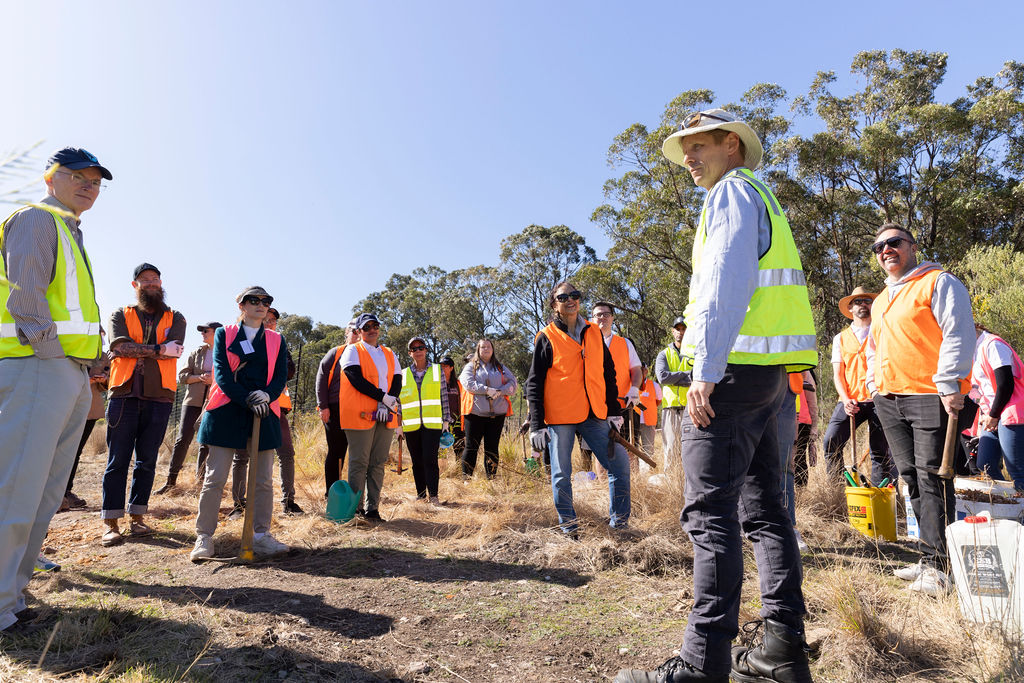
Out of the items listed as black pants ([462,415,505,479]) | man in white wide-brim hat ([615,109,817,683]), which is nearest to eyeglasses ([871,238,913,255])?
man in white wide-brim hat ([615,109,817,683])

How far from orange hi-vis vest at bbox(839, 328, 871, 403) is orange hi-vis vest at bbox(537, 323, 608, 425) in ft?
8.17

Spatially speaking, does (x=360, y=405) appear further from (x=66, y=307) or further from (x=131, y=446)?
(x=66, y=307)

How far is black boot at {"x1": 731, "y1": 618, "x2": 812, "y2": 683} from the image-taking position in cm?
215

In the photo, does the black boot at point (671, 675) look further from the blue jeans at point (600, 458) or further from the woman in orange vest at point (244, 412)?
the woman in orange vest at point (244, 412)

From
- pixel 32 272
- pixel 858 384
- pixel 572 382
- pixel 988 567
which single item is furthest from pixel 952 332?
pixel 32 272

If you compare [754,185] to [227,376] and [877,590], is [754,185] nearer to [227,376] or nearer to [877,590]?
[877,590]

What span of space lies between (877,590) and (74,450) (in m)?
3.92

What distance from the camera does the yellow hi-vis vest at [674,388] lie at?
603 cm

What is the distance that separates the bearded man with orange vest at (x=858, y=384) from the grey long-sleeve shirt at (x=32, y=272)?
565 centimetres

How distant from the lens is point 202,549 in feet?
13.8

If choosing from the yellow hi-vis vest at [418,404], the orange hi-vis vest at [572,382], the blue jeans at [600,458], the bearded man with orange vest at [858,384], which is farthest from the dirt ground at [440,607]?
the yellow hi-vis vest at [418,404]

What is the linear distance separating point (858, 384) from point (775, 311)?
4.02 metres

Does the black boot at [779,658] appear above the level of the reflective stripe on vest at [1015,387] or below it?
below

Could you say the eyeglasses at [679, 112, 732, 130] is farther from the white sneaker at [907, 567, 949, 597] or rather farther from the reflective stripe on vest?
the reflective stripe on vest
